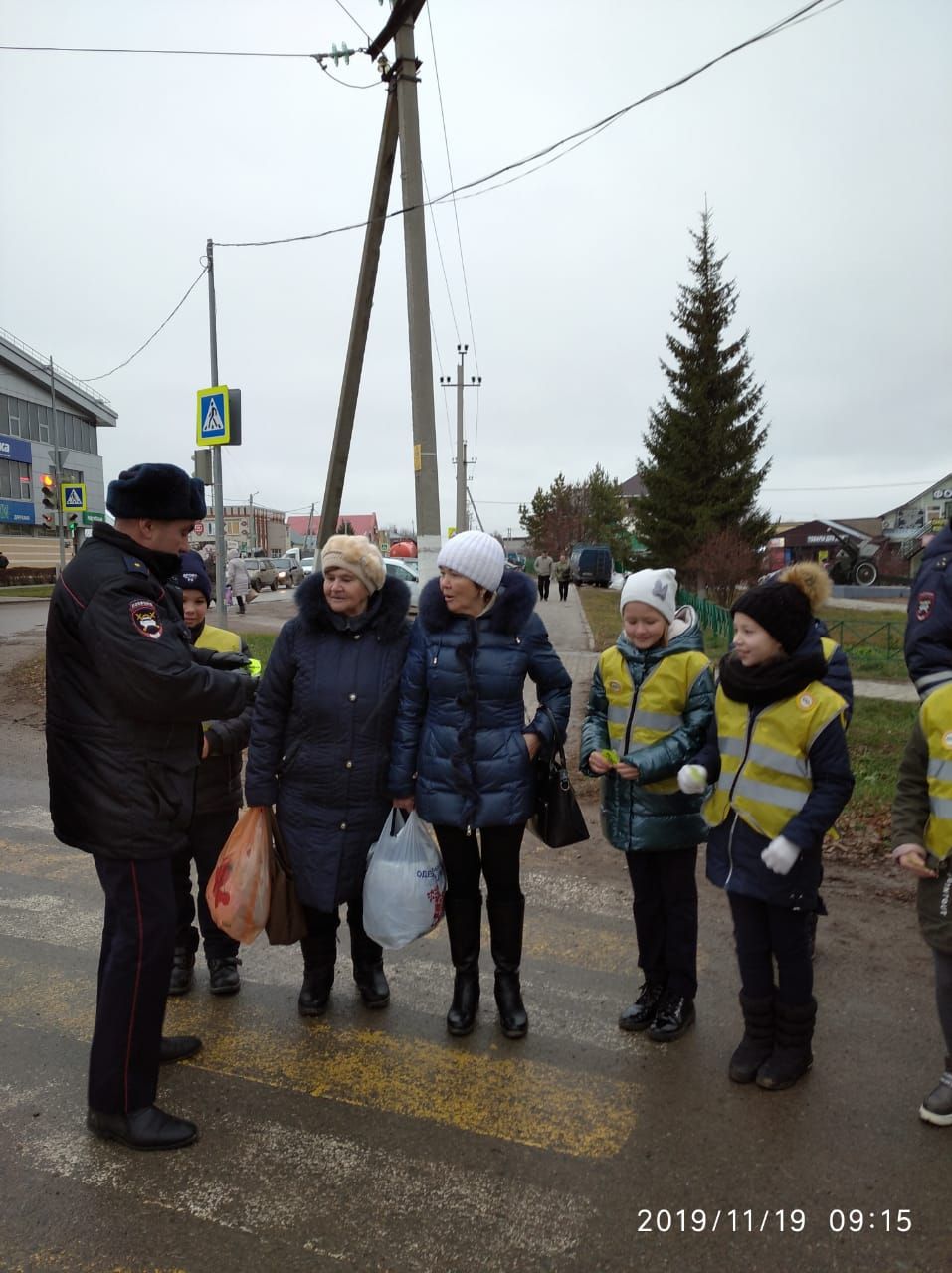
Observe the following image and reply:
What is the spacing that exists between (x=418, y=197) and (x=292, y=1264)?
9385 millimetres

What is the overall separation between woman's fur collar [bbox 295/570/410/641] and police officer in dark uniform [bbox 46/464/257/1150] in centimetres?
66

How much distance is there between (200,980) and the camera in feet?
13.0

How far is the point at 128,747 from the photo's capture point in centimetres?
281

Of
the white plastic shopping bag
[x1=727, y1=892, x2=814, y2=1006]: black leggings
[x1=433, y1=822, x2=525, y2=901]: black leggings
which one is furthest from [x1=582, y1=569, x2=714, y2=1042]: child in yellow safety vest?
the white plastic shopping bag

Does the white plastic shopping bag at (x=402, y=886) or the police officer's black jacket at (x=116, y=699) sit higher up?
the police officer's black jacket at (x=116, y=699)

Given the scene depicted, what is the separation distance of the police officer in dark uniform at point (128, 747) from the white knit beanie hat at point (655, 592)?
5.03ft

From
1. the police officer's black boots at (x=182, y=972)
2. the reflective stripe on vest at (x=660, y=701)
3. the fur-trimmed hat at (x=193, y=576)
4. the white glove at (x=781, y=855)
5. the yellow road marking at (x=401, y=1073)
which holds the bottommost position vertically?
the yellow road marking at (x=401, y=1073)

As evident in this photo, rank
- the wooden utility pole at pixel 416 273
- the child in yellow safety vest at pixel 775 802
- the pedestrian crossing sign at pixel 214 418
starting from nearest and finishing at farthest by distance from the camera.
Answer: the child in yellow safety vest at pixel 775 802, the wooden utility pole at pixel 416 273, the pedestrian crossing sign at pixel 214 418

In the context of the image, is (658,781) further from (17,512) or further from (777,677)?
(17,512)

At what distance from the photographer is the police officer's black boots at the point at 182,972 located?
151 inches

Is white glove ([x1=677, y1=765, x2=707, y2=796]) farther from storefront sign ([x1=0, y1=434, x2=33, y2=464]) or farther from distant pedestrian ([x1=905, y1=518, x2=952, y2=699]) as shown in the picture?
storefront sign ([x1=0, y1=434, x2=33, y2=464])

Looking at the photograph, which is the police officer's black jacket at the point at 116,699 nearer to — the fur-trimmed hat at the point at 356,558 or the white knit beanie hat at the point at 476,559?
the fur-trimmed hat at the point at 356,558

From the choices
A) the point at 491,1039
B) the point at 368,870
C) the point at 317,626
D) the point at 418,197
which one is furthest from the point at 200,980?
the point at 418,197

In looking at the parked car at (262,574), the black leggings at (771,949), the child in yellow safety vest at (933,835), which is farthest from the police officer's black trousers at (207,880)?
the parked car at (262,574)
